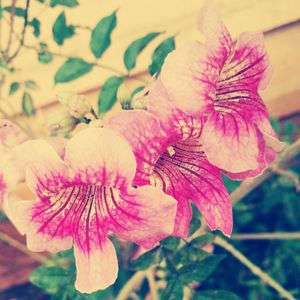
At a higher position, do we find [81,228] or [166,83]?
[166,83]

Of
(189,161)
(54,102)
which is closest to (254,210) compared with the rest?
(54,102)

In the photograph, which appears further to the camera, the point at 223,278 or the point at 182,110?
the point at 223,278

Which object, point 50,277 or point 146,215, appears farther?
point 50,277

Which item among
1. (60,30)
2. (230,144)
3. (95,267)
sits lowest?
(95,267)

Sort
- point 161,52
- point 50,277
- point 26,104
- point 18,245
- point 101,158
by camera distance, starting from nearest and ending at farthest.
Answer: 1. point 101,158
2. point 161,52
3. point 50,277
4. point 26,104
5. point 18,245

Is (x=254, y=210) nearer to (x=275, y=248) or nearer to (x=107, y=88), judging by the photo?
(x=275, y=248)

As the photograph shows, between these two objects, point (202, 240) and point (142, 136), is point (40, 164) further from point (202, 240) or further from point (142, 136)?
point (202, 240)

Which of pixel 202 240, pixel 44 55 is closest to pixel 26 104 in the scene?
pixel 44 55

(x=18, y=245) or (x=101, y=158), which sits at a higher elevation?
(x=101, y=158)
